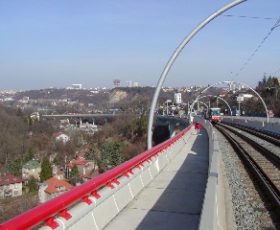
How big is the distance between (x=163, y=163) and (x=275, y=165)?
24.8 feet

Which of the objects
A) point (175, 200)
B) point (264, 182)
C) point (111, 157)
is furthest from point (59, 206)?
point (111, 157)

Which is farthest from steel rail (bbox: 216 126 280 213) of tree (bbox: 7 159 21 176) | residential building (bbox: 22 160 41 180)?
tree (bbox: 7 159 21 176)

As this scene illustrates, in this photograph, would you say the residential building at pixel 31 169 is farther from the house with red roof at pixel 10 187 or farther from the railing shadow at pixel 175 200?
the railing shadow at pixel 175 200

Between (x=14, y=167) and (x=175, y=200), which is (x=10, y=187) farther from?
(x=175, y=200)

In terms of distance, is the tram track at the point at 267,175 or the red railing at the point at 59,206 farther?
the tram track at the point at 267,175

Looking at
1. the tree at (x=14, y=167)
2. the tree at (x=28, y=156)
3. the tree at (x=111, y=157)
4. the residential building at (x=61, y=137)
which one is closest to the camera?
the tree at (x=111, y=157)

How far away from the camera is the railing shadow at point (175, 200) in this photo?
9039 millimetres

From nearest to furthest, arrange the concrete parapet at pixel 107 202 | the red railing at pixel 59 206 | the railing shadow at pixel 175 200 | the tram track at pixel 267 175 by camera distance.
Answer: the red railing at pixel 59 206
the concrete parapet at pixel 107 202
the railing shadow at pixel 175 200
the tram track at pixel 267 175

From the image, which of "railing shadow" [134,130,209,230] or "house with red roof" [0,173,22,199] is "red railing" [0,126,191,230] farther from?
"house with red roof" [0,173,22,199]

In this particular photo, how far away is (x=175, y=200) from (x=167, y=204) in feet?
1.99

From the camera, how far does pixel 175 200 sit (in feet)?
37.4

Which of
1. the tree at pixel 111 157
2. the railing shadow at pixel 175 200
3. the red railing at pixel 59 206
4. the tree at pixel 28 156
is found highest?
the red railing at pixel 59 206

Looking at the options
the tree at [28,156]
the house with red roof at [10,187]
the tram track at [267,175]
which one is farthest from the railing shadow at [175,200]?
the tree at [28,156]

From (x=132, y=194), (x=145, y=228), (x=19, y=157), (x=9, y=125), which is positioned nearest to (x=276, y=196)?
(x=132, y=194)
